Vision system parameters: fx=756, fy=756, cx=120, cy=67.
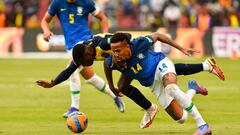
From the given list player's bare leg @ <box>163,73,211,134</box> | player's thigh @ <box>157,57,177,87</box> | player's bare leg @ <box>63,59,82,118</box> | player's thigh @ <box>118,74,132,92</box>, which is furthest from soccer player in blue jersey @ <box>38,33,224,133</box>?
player's bare leg @ <box>63,59,82,118</box>

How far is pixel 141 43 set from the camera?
1166cm

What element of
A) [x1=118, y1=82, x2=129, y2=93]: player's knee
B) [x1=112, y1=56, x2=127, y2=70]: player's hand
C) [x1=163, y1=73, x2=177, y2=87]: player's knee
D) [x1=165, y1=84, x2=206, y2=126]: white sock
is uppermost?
[x1=112, y1=56, x2=127, y2=70]: player's hand

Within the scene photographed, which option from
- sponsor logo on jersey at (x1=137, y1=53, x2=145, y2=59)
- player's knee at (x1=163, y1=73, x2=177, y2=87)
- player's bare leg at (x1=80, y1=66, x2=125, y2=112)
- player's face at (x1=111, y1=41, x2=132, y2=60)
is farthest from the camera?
player's bare leg at (x1=80, y1=66, x2=125, y2=112)

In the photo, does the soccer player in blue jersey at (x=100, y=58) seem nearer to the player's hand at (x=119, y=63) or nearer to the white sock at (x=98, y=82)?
the player's hand at (x=119, y=63)

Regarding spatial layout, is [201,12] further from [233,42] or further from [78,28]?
[78,28]

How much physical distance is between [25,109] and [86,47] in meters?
4.66

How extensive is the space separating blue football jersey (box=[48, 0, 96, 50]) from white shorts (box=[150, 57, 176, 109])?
3.35 metres

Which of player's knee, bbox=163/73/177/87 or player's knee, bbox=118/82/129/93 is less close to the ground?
player's knee, bbox=163/73/177/87

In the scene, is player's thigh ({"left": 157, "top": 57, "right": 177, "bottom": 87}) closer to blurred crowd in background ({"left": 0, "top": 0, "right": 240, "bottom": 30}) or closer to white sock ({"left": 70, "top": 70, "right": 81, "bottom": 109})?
white sock ({"left": 70, "top": 70, "right": 81, "bottom": 109})

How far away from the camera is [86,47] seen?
1189 centimetres

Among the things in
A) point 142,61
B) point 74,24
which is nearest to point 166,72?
point 142,61

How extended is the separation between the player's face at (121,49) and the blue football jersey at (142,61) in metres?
0.24

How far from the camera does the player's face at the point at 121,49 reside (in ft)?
36.8

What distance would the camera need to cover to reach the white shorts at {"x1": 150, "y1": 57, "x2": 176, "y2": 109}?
38.0 ft
